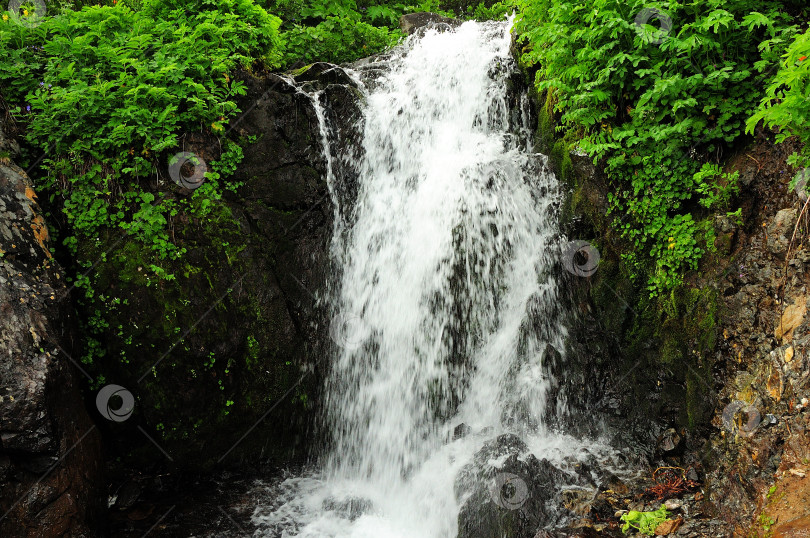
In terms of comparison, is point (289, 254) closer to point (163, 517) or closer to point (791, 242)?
point (163, 517)

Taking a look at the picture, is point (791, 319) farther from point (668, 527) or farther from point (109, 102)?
point (109, 102)

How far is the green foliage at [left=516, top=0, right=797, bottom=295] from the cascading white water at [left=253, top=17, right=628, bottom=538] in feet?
3.89

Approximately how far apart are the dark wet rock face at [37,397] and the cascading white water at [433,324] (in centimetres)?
199

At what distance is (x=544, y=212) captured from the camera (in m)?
6.26

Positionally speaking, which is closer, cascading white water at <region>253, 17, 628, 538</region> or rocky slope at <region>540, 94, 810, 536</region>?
rocky slope at <region>540, 94, 810, 536</region>

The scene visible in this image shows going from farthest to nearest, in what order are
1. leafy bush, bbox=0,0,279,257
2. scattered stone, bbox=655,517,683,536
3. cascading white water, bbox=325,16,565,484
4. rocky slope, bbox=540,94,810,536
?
cascading white water, bbox=325,16,565,484, leafy bush, bbox=0,0,279,257, scattered stone, bbox=655,517,683,536, rocky slope, bbox=540,94,810,536

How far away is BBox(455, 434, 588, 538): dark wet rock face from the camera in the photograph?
4.37 meters

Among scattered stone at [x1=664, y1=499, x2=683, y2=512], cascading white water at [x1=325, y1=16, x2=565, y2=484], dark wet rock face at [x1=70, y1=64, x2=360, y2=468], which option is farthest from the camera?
cascading white water at [x1=325, y1=16, x2=565, y2=484]

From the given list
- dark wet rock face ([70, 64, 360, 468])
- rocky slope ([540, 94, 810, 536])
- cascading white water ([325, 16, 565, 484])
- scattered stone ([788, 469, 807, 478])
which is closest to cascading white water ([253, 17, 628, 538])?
cascading white water ([325, 16, 565, 484])

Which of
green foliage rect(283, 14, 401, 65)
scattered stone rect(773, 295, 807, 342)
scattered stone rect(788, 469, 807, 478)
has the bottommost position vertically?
scattered stone rect(788, 469, 807, 478)

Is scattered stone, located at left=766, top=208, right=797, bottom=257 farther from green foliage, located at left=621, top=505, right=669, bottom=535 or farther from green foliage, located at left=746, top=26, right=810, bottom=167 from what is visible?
green foliage, located at left=621, top=505, right=669, bottom=535

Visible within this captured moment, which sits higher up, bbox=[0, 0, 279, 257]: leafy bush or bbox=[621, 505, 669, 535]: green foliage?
bbox=[0, 0, 279, 257]: leafy bush

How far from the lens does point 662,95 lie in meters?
4.58

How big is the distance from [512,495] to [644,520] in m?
1.14
